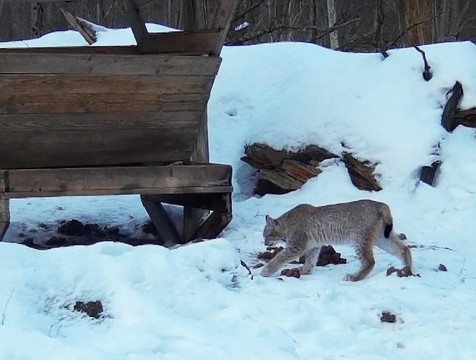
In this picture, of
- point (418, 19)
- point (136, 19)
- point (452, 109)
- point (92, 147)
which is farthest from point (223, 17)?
point (418, 19)

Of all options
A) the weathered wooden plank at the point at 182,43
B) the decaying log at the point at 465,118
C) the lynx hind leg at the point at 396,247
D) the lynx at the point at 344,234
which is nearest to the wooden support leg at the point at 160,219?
the weathered wooden plank at the point at 182,43

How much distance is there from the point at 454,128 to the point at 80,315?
646cm

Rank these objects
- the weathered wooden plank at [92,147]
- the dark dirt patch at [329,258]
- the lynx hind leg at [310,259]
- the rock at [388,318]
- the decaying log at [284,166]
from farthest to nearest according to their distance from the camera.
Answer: the decaying log at [284,166], the weathered wooden plank at [92,147], the dark dirt patch at [329,258], the lynx hind leg at [310,259], the rock at [388,318]

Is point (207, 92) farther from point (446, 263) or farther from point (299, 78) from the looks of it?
point (299, 78)

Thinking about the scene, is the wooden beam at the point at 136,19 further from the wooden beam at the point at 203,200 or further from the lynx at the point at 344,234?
the lynx at the point at 344,234

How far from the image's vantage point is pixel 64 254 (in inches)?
216

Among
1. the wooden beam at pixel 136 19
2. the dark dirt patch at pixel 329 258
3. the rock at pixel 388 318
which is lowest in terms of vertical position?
the dark dirt patch at pixel 329 258

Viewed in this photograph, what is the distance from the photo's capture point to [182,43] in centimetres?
845

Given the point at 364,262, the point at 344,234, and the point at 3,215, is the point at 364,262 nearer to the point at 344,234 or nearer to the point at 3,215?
the point at 344,234

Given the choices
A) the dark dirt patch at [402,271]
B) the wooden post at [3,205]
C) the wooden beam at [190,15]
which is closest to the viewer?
the dark dirt patch at [402,271]

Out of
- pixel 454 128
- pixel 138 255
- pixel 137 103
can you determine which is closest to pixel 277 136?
pixel 454 128

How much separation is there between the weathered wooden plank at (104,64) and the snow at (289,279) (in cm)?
178

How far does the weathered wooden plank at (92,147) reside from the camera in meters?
8.05

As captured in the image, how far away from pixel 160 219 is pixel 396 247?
3.38m
